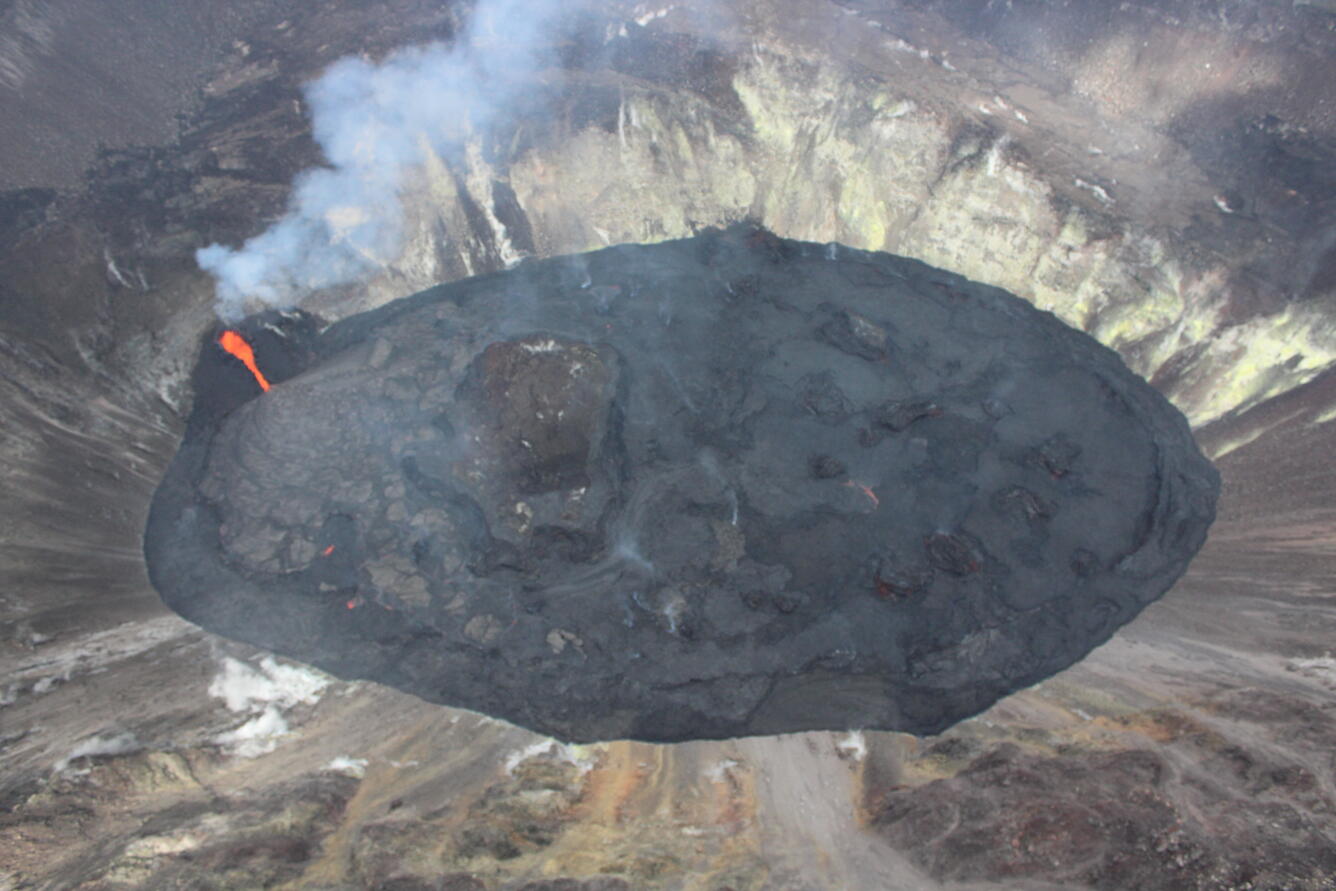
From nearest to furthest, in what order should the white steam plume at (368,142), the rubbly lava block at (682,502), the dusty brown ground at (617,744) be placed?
the dusty brown ground at (617,744)
the rubbly lava block at (682,502)
the white steam plume at (368,142)

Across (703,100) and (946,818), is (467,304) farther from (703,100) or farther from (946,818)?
(946,818)

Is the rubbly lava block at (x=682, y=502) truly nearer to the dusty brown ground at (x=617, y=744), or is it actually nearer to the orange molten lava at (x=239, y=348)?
the orange molten lava at (x=239, y=348)

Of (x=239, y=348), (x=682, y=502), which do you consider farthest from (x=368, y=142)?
(x=682, y=502)

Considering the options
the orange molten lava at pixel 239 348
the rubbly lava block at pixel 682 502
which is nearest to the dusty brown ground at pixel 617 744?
the orange molten lava at pixel 239 348

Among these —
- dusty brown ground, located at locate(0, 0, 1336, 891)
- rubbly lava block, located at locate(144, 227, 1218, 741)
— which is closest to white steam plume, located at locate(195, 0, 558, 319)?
dusty brown ground, located at locate(0, 0, 1336, 891)

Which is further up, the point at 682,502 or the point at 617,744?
the point at 682,502

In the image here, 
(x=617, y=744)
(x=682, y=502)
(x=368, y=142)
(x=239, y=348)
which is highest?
(x=368, y=142)

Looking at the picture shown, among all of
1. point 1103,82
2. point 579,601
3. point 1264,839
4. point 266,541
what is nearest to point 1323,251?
point 1103,82

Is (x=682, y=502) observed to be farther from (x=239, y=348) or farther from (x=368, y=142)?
(x=368, y=142)
